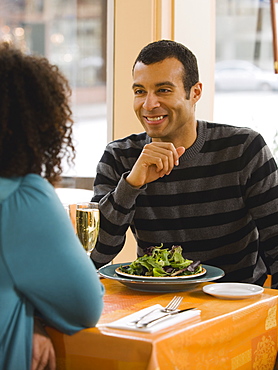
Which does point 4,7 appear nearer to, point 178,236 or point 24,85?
point 178,236

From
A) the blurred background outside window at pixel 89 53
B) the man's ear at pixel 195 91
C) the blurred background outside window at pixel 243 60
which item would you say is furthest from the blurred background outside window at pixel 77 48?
the man's ear at pixel 195 91

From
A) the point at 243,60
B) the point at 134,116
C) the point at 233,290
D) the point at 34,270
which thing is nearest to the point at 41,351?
the point at 34,270

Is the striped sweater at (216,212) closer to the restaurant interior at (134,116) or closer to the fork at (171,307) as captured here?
the restaurant interior at (134,116)

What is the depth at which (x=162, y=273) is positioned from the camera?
1.64 meters

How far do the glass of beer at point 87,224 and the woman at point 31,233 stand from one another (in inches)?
18.5

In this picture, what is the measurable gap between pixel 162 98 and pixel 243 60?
8.55ft

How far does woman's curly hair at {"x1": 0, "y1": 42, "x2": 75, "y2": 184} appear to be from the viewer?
1251mm

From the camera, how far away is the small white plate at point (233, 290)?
60.9 inches

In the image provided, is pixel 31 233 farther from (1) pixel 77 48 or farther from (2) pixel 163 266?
(1) pixel 77 48

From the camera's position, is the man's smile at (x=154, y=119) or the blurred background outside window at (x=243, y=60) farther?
the blurred background outside window at (x=243, y=60)

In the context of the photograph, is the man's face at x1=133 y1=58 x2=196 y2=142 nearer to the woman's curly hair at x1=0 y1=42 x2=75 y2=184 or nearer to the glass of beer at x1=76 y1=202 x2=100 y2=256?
the glass of beer at x1=76 y1=202 x2=100 y2=256

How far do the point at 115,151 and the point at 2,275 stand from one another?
46.8 inches

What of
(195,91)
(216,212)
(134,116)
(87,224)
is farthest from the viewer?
(134,116)

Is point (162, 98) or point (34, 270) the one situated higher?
point (162, 98)
